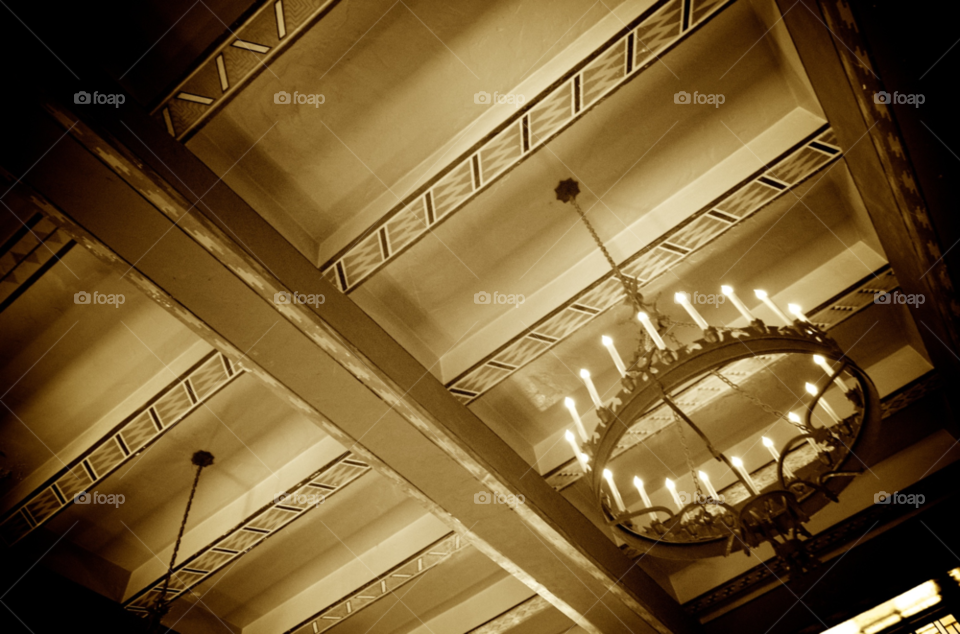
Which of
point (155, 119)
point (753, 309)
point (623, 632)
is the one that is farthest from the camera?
point (623, 632)

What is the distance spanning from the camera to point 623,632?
4.39 meters

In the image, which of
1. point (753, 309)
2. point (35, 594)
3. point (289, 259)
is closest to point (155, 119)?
point (289, 259)

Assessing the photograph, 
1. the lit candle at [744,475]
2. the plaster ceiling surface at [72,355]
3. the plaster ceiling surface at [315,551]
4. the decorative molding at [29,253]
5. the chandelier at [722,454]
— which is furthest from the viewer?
the plaster ceiling surface at [315,551]

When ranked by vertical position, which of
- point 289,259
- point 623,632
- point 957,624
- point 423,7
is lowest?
point 957,624

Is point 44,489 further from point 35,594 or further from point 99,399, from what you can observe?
point 35,594

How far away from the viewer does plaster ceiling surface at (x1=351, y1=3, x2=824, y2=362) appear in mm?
3119

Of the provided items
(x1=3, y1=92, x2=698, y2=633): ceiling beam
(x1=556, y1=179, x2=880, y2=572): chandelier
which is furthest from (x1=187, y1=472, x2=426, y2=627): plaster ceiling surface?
(x1=556, y1=179, x2=880, y2=572): chandelier

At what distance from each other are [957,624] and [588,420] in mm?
3297

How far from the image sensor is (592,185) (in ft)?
11.2

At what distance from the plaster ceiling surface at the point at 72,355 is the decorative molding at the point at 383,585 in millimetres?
2599

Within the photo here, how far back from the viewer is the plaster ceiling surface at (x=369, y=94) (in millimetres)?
2836

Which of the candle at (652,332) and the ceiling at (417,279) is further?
the ceiling at (417,279)

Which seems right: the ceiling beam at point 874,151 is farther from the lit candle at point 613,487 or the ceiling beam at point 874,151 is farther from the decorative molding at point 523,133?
the lit candle at point 613,487

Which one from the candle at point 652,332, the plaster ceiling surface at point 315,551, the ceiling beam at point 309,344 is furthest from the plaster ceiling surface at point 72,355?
the candle at point 652,332
